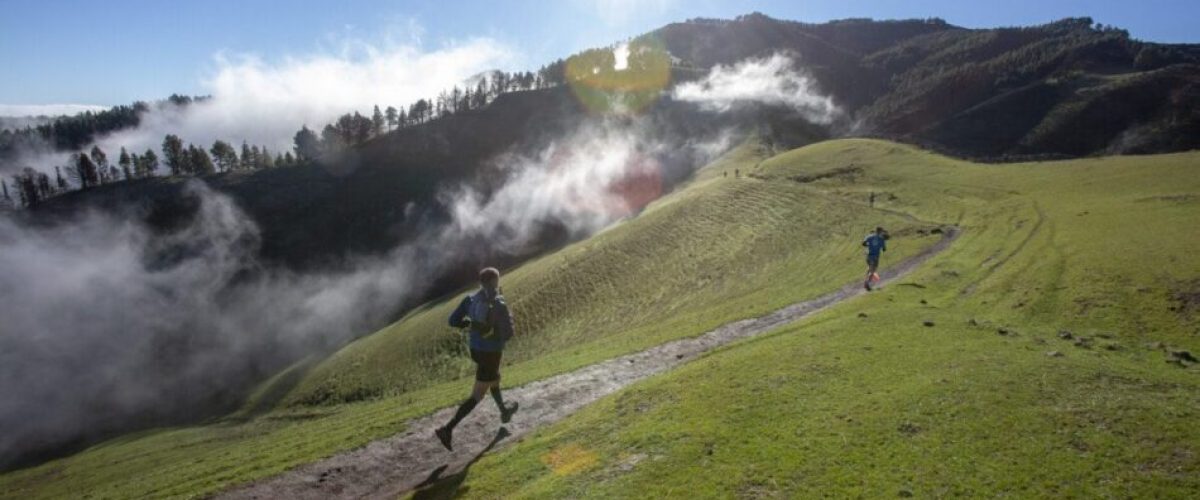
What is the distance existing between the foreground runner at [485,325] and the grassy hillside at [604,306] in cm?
928

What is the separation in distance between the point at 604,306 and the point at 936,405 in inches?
1304

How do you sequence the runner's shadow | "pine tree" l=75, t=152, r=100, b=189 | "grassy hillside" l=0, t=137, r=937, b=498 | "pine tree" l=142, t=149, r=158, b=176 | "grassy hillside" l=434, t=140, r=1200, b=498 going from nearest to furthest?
"grassy hillside" l=434, t=140, r=1200, b=498
the runner's shadow
"grassy hillside" l=0, t=137, r=937, b=498
"pine tree" l=75, t=152, r=100, b=189
"pine tree" l=142, t=149, r=158, b=176

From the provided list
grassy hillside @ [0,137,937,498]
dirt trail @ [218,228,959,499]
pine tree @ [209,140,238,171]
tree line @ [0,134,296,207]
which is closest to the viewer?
dirt trail @ [218,228,959,499]

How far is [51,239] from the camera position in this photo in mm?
141000

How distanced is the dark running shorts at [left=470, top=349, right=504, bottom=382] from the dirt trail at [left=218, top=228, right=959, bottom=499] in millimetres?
2266

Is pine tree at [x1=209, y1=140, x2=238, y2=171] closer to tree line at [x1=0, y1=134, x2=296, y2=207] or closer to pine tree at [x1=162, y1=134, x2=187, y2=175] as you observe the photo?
tree line at [x1=0, y1=134, x2=296, y2=207]

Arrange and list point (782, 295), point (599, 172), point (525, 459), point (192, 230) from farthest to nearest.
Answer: point (192, 230)
point (599, 172)
point (782, 295)
point (525, 459)

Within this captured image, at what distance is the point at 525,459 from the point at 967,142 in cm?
15563

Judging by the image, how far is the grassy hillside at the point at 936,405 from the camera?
10.3 metres

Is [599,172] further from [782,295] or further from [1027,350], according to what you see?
[1027,350]

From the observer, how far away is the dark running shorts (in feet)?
48.0

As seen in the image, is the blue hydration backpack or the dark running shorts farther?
the dark running shorts

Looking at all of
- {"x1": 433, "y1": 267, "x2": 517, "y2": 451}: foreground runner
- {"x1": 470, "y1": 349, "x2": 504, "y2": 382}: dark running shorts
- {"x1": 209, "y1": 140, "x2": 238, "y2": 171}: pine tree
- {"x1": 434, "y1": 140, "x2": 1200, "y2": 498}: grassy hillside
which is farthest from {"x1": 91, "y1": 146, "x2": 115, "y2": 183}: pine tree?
{"x1": 434, "y1": 140, "x2": 1200, "y2": 498}: grassy hillside

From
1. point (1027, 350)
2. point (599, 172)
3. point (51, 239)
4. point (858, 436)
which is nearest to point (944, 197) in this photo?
point (1027, 350)
